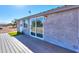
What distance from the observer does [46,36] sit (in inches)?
375

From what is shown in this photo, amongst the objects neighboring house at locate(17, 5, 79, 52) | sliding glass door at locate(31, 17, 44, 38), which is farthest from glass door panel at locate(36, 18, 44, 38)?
neighboring house at locate(17, 5, 79, 52)

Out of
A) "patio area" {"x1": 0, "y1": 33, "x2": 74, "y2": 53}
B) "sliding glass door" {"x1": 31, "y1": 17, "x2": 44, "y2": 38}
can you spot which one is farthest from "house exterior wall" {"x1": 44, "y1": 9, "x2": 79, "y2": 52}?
"sliding glass door" {"x1": 31, "y1": 17, "x2": 44, "y2": 38}

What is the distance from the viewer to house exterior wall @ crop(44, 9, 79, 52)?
20.7 ft

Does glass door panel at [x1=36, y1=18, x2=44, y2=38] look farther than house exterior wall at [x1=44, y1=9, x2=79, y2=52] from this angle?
Yes

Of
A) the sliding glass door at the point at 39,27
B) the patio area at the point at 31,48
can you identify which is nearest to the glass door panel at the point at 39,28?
the sliding glass door at the point at 39,27

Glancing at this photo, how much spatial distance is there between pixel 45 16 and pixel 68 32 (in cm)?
321

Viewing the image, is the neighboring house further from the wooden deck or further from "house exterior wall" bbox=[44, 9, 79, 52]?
the wooden deck

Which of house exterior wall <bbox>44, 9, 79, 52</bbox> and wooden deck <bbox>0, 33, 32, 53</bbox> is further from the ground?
house exterior wall <bbox>44, 9, 79, 52</bbox>

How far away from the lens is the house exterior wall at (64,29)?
632cm

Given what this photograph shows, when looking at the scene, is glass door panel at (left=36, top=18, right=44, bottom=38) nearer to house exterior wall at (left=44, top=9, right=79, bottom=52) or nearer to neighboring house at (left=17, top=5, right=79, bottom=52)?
neighboring house at (left=17, top=5, right=79, bottom=52)

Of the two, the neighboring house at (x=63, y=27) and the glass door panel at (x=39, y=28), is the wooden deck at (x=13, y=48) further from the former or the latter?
the glass door panel at (x=39, y=28)

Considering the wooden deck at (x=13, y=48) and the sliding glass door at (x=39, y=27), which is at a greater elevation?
the sliding glass door at (x=39, y=27)

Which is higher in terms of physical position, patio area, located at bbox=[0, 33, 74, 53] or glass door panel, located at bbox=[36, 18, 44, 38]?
glass door panel, located at bbox=[36, 18, 44, 38]

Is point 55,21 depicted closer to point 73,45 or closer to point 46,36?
point 46,36
